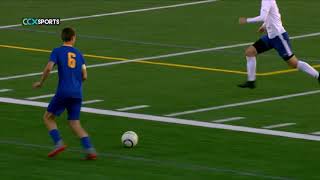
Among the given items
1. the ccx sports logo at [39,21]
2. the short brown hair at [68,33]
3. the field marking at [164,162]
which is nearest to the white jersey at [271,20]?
the field marking at [164,162]

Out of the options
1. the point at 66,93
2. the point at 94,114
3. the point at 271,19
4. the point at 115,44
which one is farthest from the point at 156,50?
the point at 66,93

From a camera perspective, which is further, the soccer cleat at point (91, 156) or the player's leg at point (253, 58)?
the player's leg at point (253, 58)

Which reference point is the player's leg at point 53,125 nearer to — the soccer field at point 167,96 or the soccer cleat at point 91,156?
the soccer field at point 167,96

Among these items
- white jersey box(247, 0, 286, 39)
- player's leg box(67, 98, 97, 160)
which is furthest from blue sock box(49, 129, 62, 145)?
white jersey box(247, 0, 286, 39)

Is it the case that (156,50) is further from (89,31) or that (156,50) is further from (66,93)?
(66,93)

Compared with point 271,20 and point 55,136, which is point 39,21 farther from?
point 55,136

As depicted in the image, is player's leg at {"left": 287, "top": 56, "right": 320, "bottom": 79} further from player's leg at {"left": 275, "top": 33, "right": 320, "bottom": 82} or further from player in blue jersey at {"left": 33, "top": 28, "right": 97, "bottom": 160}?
player in blue jersey at {"left": 33, "top": 28, "right": 97, "bottom": 160}

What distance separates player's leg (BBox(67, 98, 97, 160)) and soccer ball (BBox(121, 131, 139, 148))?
75cm

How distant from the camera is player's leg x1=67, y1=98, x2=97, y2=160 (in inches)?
624

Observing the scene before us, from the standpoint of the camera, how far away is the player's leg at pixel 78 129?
52.0 feet

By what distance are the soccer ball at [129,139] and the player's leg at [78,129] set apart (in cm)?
75

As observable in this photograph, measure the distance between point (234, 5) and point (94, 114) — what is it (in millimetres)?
14597

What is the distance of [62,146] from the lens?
15.9 m

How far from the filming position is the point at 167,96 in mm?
21047
